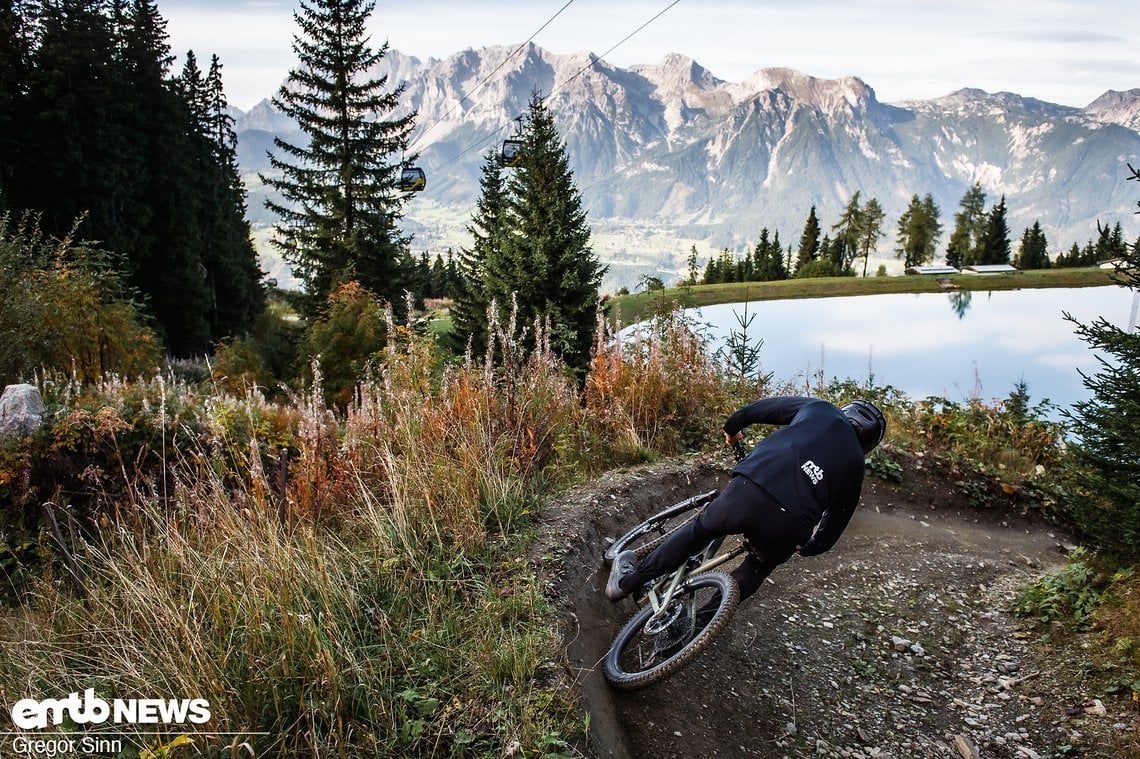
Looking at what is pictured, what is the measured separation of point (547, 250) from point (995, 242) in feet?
253

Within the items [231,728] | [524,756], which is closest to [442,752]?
[524,756]

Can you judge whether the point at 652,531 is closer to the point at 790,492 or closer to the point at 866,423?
the point at 790,492

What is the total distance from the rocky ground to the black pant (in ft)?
2.22

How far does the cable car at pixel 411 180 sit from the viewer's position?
30.7 m

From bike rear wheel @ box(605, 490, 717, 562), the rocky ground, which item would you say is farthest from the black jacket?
the rocky ground

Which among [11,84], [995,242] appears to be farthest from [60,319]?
[995,242]

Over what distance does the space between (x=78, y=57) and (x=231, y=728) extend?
3812 cm

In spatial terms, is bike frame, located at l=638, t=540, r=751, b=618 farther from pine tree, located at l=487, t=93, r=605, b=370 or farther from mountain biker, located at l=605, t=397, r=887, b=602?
pine tree, located at l=487, t=93, r=605, b=370

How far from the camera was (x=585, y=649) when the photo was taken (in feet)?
12.7

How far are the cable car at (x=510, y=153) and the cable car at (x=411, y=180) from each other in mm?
4490

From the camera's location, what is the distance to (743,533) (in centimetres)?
361

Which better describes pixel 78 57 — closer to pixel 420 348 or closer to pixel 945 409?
pixel 420 348

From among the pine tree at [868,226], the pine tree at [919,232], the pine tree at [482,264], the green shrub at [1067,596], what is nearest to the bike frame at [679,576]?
the green shrub at [1067,596]

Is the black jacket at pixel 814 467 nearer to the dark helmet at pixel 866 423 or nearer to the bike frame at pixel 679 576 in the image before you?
the dark helmet at pixel 866 423
